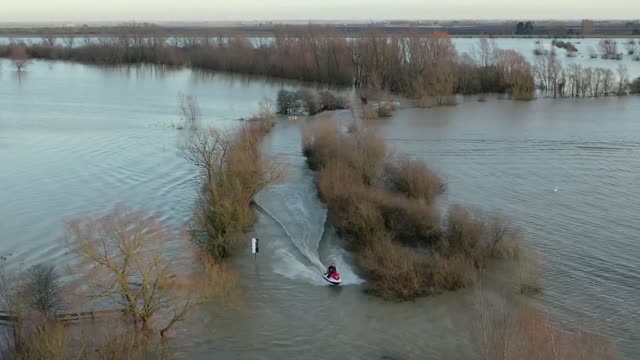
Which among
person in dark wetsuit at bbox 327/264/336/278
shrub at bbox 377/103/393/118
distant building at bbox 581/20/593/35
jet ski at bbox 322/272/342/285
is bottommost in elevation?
jet ski at bbox 322/272/342/285

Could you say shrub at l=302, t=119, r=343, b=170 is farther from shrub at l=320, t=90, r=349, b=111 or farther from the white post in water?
shrub at l=320, t=90, r=349, b=111

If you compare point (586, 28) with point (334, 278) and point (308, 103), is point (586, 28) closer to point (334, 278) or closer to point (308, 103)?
point (308, 103)

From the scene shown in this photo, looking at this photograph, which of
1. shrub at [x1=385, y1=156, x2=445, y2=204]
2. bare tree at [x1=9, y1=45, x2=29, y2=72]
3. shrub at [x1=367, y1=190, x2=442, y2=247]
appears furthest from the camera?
bare tree at [x1=9, y1=45, x2=29, y2=72]

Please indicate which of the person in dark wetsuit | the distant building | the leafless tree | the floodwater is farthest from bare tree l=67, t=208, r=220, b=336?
the distant building

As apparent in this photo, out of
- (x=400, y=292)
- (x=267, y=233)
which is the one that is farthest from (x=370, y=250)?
(x=267, y=233)

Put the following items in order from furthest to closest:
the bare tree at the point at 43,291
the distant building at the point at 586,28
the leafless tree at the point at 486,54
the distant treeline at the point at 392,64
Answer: the distant building at the point at 586,28 < the leafless tree at the point at 486,54 < the distant treeline at the point at 392,64 < the bare tree at the point at 43,291

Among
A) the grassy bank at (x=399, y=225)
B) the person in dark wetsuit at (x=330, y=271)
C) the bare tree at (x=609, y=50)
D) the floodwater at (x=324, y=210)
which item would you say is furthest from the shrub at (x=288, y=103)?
the bare tree at (x=609, y=50)

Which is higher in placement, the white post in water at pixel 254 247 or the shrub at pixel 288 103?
the shrub at pixel 288 103

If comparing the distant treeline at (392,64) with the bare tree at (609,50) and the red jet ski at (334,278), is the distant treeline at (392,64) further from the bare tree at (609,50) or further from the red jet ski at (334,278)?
the bare tree at (609,50)
